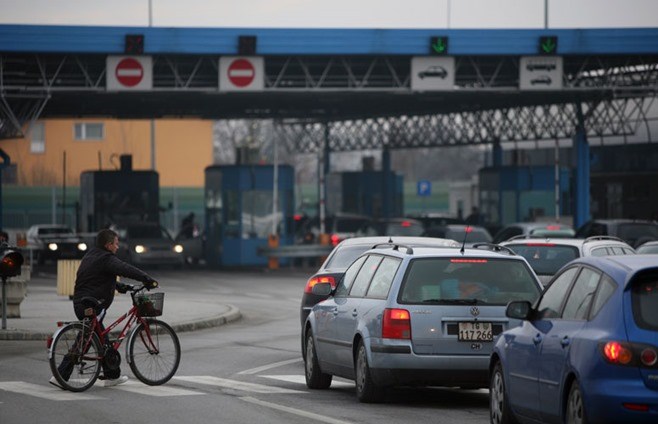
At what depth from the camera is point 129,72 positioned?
44.8m

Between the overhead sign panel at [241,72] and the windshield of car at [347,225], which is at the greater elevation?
the overhead sign panel at [241,72]

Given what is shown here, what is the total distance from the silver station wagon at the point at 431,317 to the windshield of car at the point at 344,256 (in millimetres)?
5244

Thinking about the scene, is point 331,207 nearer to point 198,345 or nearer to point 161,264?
point 161,264

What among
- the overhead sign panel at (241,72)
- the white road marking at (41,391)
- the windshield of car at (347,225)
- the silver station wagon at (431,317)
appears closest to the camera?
the silver station wagon at (431,317)

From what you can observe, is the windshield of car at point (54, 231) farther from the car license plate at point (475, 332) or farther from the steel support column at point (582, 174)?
the car license plate at point (475, 332)

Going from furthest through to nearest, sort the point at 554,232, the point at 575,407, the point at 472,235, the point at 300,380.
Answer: the point at 472,235 < the point at 554,232 < the point at 300,380 < the point at 575,407

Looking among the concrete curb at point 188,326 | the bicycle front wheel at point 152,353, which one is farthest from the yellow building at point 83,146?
the bicycle front wheel at point 152,353

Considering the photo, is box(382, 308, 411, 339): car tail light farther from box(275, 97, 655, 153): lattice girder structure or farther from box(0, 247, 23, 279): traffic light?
box(275, 97, 655, 153): lattice girder structure

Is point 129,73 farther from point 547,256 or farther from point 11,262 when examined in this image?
point 11,262

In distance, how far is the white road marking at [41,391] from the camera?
48.7ft

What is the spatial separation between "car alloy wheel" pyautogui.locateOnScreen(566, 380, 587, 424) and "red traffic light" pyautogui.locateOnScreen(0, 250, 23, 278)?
41.6ft

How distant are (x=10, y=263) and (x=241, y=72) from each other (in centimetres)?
2458

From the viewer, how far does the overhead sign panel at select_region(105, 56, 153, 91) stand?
147ft

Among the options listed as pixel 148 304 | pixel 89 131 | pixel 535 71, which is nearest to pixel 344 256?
pixel 148 304
